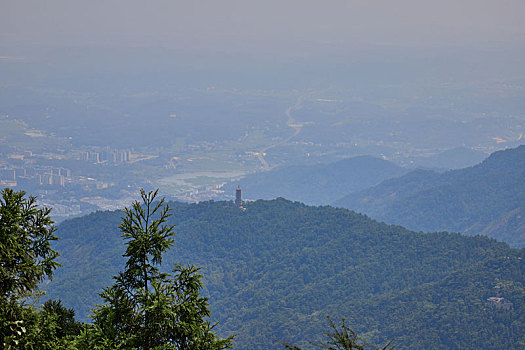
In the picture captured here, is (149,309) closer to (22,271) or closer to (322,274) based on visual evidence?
(22,271)

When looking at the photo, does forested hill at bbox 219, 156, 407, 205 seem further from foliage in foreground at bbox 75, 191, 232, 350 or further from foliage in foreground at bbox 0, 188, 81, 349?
foliage in foreground at bbox 75, 191, 232, 350

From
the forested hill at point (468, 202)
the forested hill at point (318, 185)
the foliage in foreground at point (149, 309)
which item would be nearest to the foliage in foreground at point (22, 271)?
the foliage in foreground at point (149, 309)

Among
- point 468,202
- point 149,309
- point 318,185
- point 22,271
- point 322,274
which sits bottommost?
point 322,274

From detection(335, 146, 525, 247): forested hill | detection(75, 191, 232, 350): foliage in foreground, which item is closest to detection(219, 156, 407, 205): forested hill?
detection(335, 146, 525, 247): forested hill

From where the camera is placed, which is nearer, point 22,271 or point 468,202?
point 22,271

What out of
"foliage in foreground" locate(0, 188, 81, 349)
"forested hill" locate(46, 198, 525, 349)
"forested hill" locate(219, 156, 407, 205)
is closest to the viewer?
"foliage in foreground" locate(0, 188, 81, 349)

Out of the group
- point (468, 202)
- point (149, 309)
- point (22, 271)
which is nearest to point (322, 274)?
point (468, 202)
